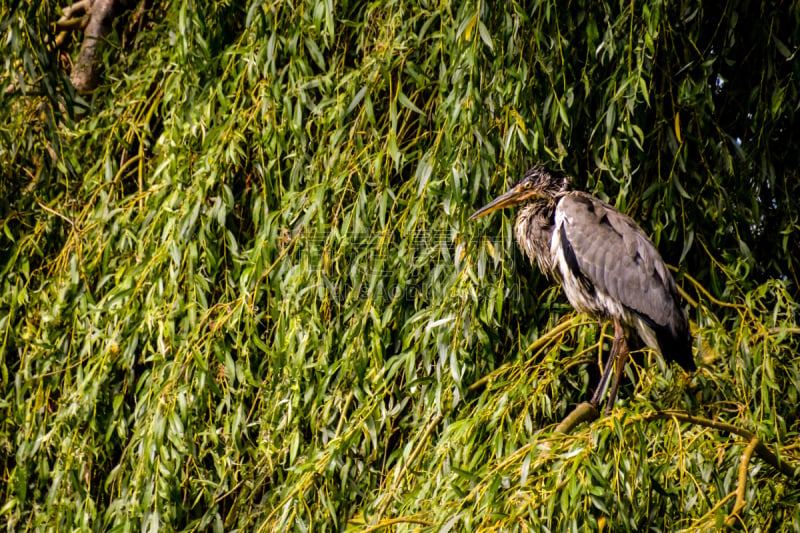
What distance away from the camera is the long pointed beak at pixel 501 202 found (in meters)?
2.89

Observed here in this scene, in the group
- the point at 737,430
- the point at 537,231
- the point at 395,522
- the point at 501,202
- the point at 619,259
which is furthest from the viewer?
the point at 537,231

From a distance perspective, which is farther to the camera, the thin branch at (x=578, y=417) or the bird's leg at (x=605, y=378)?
the bird's leg at (x=605, y=378)

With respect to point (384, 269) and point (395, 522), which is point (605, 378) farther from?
point (395, 522)

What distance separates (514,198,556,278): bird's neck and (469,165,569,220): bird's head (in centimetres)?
5

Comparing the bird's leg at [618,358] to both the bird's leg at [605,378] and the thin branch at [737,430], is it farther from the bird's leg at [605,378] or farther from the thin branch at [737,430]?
the thin branch at [737,430]

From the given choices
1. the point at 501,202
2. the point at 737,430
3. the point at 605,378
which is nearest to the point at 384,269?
the point at 501,202

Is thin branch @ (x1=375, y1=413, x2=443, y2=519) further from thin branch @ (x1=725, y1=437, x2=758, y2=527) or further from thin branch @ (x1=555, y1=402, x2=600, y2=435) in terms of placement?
thin branch @ (x1=725, y1=437, x2=758, y2=527)

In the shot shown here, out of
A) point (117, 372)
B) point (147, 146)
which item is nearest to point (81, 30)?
point (147, 146)

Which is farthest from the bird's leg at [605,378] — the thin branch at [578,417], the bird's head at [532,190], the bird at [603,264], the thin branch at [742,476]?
the thin branch at [742,476]

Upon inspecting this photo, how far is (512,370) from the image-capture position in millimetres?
2871

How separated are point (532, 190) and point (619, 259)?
383 mm

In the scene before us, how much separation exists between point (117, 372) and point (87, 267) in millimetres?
418

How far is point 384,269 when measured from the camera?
9.77 ft

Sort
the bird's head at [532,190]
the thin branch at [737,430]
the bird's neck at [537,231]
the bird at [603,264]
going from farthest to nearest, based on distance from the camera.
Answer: the bird's neck at [537,231]
the bird at [603,264]
the bird's head at [532,190]
the thin branch at [737,430]
